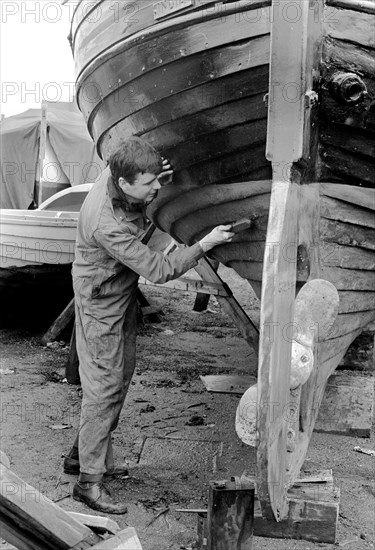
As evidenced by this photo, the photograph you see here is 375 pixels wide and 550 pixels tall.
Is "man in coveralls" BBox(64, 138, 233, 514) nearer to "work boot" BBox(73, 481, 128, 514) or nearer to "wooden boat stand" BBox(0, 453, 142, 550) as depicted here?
"work boot" BBox(73, 481, 128, 514)

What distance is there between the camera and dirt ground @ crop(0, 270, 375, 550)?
3.18 m

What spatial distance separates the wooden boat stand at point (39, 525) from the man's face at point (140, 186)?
167 cm

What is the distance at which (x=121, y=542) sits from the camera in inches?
64.1

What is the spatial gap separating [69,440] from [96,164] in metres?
7.93

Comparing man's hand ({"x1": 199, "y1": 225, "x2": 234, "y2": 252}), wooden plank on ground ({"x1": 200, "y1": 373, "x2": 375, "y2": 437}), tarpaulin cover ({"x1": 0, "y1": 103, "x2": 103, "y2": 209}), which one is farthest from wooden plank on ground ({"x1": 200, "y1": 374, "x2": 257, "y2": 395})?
tarpaulin cover ({"x1": 0, "y1": 103, "x2": 103, "y2": 209})

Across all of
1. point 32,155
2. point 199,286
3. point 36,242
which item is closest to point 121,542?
point 199,286

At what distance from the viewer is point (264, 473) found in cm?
254

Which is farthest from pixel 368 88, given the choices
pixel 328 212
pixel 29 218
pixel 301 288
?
pixel 29 218

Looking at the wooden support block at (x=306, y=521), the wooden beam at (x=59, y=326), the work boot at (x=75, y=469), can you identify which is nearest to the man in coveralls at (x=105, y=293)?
the work boot at (x=75, y=469)

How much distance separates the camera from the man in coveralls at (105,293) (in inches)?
122

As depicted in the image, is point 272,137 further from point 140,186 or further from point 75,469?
point 75,469

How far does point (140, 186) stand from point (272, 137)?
631mm

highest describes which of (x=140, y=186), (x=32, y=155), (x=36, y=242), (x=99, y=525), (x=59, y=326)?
(x=32, y=155)

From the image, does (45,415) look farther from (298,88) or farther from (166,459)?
(298,88)
